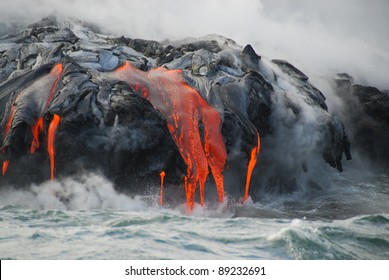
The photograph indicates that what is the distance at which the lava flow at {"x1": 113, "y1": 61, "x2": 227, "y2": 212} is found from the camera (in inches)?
847

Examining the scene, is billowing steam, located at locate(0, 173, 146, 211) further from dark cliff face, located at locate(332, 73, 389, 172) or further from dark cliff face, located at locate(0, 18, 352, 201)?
dark cliff face, located at locate(332, 73, 389, 172)

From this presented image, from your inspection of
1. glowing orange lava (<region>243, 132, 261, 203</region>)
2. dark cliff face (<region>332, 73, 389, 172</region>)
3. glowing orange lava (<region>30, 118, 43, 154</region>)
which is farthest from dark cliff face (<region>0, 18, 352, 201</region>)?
dark cliff face (<region>332, 73, 389, 172</region>)

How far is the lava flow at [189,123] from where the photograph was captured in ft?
70.6

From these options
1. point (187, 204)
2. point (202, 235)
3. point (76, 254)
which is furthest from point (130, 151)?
point (76, 254)

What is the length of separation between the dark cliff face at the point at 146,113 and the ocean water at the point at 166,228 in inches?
42.1

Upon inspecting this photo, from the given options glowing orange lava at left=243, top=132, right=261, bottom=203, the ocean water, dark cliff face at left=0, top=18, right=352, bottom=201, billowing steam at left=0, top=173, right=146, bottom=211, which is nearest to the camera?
the ocean water

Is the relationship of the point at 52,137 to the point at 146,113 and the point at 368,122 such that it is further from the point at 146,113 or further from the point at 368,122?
the point at 368,122

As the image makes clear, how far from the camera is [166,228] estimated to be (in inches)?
618

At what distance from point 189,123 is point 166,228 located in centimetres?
708

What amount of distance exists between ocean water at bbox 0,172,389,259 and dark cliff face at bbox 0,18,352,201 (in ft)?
3.50

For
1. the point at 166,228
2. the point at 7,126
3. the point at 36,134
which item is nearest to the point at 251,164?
the point at 166,228

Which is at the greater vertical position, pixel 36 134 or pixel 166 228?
pixel 36 134

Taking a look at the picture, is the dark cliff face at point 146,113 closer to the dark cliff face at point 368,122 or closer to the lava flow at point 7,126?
the lava flow at point 7,126

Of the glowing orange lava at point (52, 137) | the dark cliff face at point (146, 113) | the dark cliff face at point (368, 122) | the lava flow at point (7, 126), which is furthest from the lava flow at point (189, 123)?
the dark cliff face at point (368, 122)
